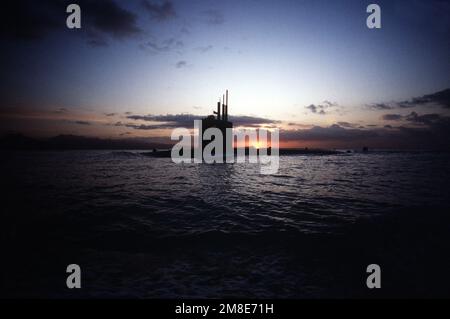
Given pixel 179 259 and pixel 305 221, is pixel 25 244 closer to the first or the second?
pixel 179 259

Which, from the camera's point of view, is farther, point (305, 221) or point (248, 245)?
point (305, 221)

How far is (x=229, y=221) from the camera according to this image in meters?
11.0

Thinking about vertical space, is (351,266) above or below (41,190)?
below

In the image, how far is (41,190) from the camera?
18891 millimetres

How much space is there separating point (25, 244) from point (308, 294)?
9.59m
